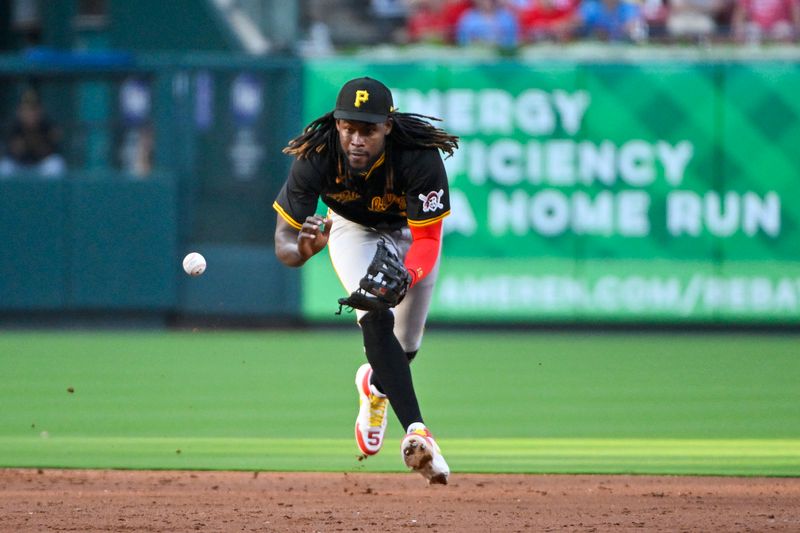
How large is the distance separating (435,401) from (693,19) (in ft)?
20.4

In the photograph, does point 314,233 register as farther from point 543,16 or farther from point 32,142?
point 32,142

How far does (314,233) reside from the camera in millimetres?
5473

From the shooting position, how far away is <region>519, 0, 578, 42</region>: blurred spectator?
45.9ft

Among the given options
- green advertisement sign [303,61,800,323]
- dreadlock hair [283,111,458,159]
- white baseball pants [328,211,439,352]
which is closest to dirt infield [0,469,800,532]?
white baseball pants [328,211,439,352]

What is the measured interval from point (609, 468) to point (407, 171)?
1977 millimetres

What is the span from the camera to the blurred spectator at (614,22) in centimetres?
1375

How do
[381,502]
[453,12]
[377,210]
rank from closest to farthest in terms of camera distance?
[381,502]
[377,210]
[453,12]

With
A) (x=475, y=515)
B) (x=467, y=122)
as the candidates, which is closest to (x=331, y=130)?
(x=475, y=515)

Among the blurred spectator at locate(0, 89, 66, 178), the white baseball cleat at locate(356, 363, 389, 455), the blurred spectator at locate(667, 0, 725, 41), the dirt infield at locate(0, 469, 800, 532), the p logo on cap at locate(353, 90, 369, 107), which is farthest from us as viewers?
the blurred spectator at locate(0, 89, 66, 178)

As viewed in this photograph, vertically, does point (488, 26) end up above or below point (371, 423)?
above

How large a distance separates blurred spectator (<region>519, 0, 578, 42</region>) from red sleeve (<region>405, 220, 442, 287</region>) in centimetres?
818

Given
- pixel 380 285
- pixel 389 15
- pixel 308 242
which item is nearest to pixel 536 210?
pixel 389 15

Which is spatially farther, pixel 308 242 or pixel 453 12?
pixel 453 12

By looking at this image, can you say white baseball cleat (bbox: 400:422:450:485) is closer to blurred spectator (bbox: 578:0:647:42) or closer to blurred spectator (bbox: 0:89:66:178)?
blurred spectator (bbox: 578:0:647:42)
